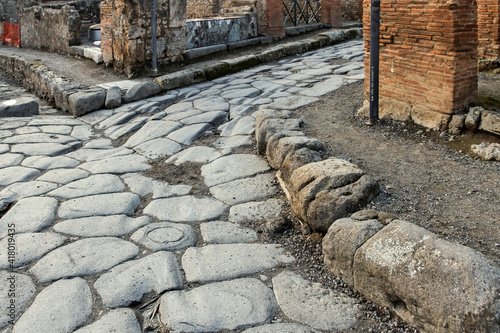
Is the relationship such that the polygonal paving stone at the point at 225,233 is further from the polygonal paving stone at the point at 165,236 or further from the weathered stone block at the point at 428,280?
the weathered stone block at the point at 428,280

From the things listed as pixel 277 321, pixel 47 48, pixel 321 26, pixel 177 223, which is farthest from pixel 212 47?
pixel 277 321

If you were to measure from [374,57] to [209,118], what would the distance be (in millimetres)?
2131

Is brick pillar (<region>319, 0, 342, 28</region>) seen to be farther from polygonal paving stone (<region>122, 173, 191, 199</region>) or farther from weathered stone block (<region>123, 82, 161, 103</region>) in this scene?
polygonal paving stone (<region>122, 173, 191, 199</region>)

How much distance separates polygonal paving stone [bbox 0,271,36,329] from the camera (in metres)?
2.67

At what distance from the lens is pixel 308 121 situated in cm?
532

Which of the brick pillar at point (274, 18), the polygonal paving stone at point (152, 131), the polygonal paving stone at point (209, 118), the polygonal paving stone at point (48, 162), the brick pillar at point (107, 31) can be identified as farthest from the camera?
the brick pillar at point (274, 18)

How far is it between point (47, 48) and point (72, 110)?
590 centimetres

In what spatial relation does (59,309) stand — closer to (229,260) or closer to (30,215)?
(229,260)

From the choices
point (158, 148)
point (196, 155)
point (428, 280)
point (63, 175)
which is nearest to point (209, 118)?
point (158, 148)

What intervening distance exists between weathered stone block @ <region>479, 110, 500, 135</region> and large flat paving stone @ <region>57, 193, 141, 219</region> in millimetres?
3002

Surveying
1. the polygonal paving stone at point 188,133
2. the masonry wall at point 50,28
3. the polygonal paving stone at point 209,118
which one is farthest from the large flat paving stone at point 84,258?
the masonry wall at point 50,28

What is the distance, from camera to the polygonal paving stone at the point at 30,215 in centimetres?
365

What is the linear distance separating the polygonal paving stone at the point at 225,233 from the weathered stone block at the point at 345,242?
2.13 ft

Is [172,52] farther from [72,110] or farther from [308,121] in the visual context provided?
[308,121]
